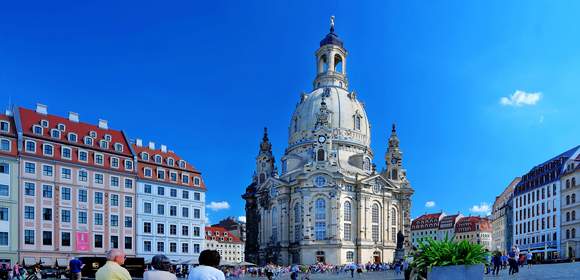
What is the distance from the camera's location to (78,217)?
2373 inches

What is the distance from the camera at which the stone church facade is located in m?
86.5

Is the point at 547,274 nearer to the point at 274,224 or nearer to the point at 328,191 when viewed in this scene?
the point at 328,191

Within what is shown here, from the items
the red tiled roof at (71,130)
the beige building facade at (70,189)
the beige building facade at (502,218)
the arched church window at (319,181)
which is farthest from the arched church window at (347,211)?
the beige building facade at (502,218)

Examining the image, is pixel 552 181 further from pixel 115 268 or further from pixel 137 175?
pixel 115 268

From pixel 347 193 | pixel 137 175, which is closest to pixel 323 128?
pixel 347 193

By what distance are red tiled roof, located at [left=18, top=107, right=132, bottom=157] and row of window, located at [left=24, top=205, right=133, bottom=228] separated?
24.2 ft

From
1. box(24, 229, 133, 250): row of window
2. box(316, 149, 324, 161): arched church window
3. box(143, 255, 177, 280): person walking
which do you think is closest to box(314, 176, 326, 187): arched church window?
box(316, 149, 324, 161): arched church window

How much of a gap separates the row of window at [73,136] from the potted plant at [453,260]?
182ft

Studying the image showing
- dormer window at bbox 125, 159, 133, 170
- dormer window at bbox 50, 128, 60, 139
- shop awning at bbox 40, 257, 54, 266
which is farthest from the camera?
dormer window at bbox 125, 159, 133, 170

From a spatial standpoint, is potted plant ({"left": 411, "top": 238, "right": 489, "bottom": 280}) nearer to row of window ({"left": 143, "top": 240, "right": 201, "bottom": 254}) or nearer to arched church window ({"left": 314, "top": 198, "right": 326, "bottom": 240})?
row of window ({"left": 143, "top": 240, "right": 201, "bottom": 254})

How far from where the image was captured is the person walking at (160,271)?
769 cm

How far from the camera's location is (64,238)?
58.8 m

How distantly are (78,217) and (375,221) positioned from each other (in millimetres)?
49033

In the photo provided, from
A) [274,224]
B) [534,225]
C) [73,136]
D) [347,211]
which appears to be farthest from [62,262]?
[534,225]
